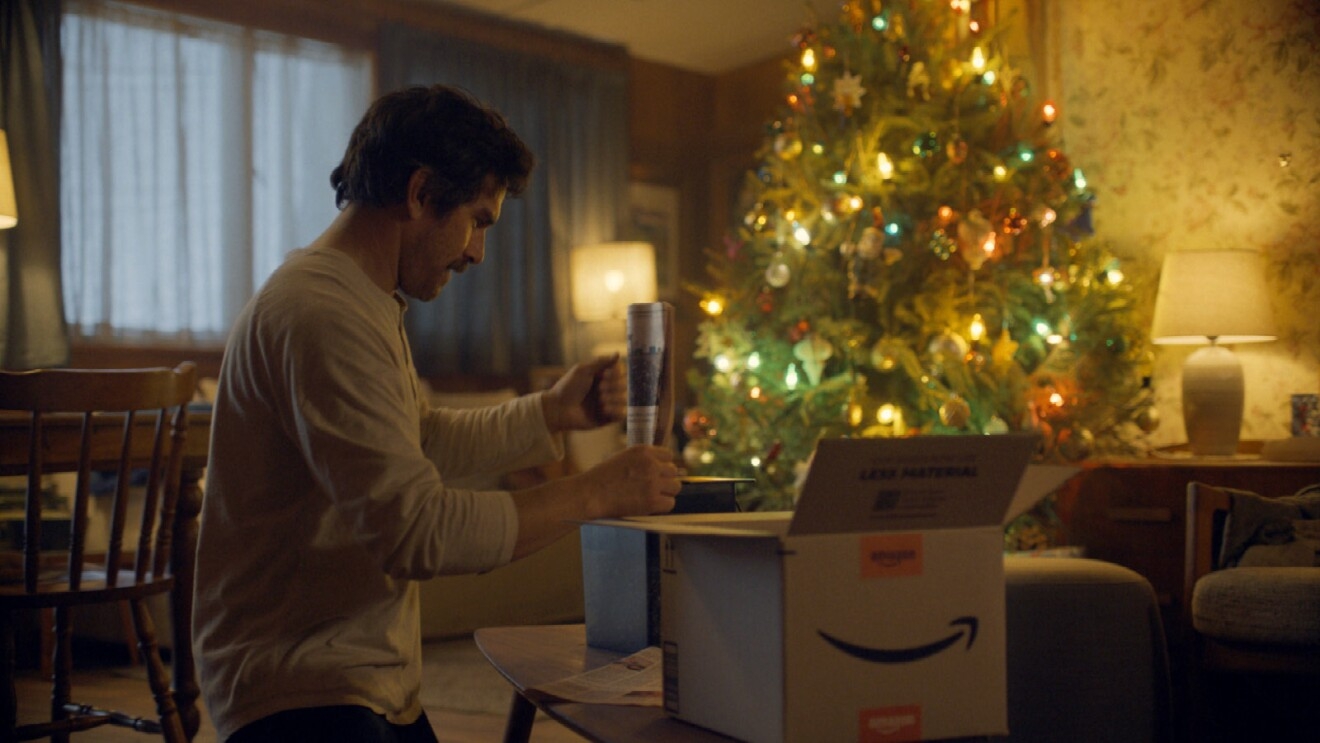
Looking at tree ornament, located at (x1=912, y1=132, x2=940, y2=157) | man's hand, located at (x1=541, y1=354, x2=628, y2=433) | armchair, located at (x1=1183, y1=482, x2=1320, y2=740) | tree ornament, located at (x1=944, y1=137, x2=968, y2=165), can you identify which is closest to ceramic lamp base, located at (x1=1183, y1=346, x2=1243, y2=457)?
armchair, located at (x1=1183, y1=482, x2=1320, y2=740)

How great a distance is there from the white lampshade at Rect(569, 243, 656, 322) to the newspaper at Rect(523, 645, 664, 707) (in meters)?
4.47

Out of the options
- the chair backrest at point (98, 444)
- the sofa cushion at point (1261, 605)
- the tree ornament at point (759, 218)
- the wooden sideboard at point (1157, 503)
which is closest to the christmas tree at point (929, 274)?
the tree ornament at point (759, 218)

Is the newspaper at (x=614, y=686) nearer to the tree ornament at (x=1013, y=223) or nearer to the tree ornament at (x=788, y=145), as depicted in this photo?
the tree ornament at (x=1013, y=223)

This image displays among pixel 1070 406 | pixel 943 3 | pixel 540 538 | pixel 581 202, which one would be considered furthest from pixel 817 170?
pixel 540 538

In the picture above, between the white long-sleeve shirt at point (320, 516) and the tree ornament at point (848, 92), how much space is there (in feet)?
10.1

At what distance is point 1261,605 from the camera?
2.22 metres

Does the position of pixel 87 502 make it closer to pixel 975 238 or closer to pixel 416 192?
pixel 416 192

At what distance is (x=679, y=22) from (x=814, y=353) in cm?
289

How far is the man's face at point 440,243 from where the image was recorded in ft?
4.17

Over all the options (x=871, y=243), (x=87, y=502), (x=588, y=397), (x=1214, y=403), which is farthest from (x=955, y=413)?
(x=87, y=502)

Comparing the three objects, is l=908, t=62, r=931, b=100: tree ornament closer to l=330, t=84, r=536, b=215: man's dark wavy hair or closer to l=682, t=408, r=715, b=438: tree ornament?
l=682, t=408, r=715, b=438: tree ornament

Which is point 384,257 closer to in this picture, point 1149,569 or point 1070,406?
point 1149,569

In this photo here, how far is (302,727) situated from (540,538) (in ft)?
0.93

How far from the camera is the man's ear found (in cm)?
122
